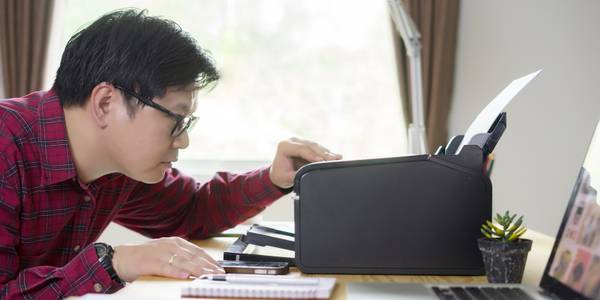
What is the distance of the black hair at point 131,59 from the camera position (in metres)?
1.30

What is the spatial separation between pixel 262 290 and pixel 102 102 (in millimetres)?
659

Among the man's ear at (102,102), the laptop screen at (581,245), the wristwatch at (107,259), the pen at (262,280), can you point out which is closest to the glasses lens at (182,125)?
the man's ear at (102,102)

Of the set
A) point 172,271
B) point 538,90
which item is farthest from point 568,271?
point 538,90

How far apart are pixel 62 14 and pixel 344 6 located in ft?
4.80

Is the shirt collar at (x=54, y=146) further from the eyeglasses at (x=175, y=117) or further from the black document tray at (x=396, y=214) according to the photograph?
the black document tray at (x=396, y=214)

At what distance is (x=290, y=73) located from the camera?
138 inches

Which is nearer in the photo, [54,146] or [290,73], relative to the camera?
[54,146]

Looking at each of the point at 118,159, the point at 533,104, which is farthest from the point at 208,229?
the point at 533,104

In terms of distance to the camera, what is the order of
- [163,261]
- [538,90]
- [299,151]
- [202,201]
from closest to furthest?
[163,261] → [299,151] → [202,201] → [538,90]

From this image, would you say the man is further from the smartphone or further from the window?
the window

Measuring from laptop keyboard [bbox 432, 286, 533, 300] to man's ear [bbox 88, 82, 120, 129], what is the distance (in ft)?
2.46

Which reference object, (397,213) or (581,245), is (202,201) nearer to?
(397,213)

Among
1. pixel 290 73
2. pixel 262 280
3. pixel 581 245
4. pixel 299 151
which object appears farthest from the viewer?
pixel 290 73

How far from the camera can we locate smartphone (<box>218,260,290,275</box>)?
1.00 metres
